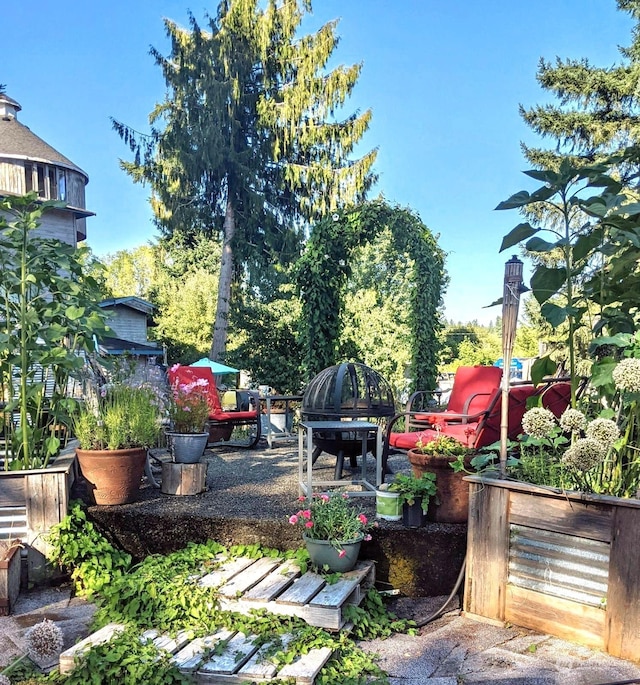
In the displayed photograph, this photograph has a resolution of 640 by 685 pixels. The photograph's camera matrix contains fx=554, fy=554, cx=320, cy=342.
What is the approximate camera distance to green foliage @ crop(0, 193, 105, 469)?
3238 millimetres

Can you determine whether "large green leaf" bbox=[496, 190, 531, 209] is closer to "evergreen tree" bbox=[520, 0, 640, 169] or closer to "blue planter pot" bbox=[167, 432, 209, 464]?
"blue planter pot" bbox=[167, 432, 209, 464]

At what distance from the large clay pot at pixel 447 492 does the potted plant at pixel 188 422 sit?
1.66 metres

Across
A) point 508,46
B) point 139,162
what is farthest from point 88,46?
point 508,46

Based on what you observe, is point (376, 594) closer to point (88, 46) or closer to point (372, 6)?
point (372, 6)

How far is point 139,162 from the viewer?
1578cm

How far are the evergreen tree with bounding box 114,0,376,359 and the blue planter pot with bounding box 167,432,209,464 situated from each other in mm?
10876

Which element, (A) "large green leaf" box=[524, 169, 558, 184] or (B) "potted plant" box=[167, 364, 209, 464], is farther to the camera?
(B) "potted plant" box=[167, 364, 209, 464]

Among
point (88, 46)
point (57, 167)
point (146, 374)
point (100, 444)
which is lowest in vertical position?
point (100, 444)

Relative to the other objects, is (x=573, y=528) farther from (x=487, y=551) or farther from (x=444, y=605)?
(x=444, y=605)

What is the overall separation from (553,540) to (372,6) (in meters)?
10.5

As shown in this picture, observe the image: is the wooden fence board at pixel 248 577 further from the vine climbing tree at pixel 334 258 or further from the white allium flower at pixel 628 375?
the vine climbing tree at pixel 334 258

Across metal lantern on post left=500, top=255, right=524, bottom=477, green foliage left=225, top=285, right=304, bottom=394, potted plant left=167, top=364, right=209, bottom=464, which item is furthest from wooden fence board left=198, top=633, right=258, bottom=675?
green foliage left=225, top=285, right=304, bottom=394

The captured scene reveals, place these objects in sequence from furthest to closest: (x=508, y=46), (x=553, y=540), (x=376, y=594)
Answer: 1. (x=508, y=46)
2. (x=376, y=594)
3. (x=553, y=540)

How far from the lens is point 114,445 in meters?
3.35
